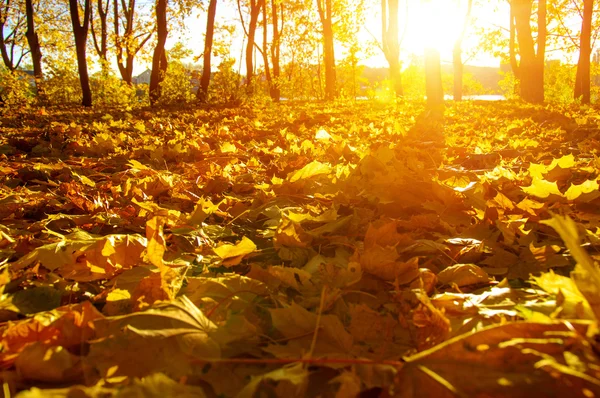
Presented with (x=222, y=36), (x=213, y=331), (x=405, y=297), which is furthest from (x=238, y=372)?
(x=222, y=36)

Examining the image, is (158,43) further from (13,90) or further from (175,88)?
(13,90)

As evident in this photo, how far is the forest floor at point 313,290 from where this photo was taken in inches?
22.4

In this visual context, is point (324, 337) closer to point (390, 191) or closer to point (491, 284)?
point (491, 284)

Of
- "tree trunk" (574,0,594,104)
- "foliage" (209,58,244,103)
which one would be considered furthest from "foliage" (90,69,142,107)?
"tree trunk" (574,0,594,104)

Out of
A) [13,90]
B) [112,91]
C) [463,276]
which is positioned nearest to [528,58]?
[463,276]

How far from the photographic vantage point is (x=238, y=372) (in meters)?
0.71

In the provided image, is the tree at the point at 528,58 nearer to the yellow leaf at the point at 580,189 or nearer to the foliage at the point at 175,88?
the foliage at the point at 175,88

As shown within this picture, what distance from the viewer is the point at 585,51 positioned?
13258mm

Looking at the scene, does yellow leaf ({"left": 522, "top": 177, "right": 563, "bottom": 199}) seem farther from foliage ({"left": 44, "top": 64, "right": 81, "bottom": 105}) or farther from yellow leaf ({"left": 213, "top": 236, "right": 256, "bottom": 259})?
foliage ({"left": 44, "top": 64, "right": 81, "bottom": 105})

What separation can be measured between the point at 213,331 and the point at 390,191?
48.6 inches

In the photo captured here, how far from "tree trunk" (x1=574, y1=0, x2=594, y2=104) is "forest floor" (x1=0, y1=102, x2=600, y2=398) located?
537 inches

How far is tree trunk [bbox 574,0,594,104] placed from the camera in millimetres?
12637

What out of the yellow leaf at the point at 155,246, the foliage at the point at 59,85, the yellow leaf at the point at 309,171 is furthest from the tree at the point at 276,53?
the yellow leaf at the point at 155,246

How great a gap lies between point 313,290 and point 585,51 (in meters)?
16.2
